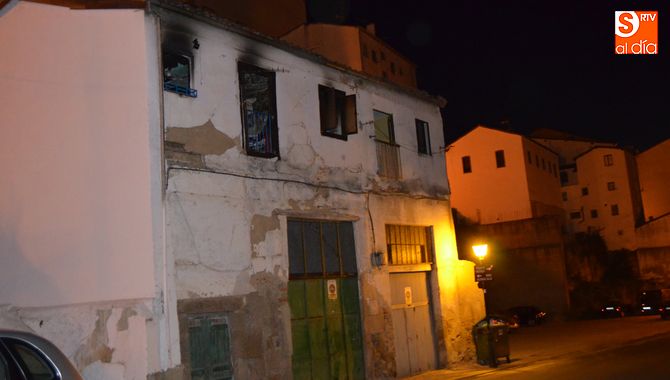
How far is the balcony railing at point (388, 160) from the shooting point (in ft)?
52.6

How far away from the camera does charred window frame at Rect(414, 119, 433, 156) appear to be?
→ 58.7 ft

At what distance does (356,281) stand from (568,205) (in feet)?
152

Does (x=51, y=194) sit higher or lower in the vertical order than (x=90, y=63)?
lower

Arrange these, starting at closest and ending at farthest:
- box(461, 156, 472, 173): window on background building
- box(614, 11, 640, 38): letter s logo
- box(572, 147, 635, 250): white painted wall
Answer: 1. box(614, 11, 640, 38): letter s logo
2. box(461, 156, 472, 173): window on background building
3. box(572, 147, 635, 250): white painted wall

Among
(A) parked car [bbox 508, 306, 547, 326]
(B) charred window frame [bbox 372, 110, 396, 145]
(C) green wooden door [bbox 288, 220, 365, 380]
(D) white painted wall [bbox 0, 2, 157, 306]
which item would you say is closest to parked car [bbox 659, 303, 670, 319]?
(A) parked car [bbox 508, 306, 547, 326]

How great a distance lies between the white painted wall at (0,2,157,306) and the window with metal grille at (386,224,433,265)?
23.6 ft

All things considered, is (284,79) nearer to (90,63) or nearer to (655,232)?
(90,63)

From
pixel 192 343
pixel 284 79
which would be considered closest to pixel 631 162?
pixel 284 79

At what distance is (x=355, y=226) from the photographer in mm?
14891

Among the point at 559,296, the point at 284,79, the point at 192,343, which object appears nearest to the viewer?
the point at 192,343

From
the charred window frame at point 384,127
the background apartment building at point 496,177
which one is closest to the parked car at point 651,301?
the background apartment building at point 496,177

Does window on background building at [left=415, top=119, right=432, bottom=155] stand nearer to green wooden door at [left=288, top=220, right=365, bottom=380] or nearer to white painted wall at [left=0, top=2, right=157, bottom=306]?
green wooden door at [left=288, top=220, right=365, bottom=380]

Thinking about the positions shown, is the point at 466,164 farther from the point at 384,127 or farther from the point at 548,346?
the point at 384,127

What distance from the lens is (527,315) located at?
38.1m
